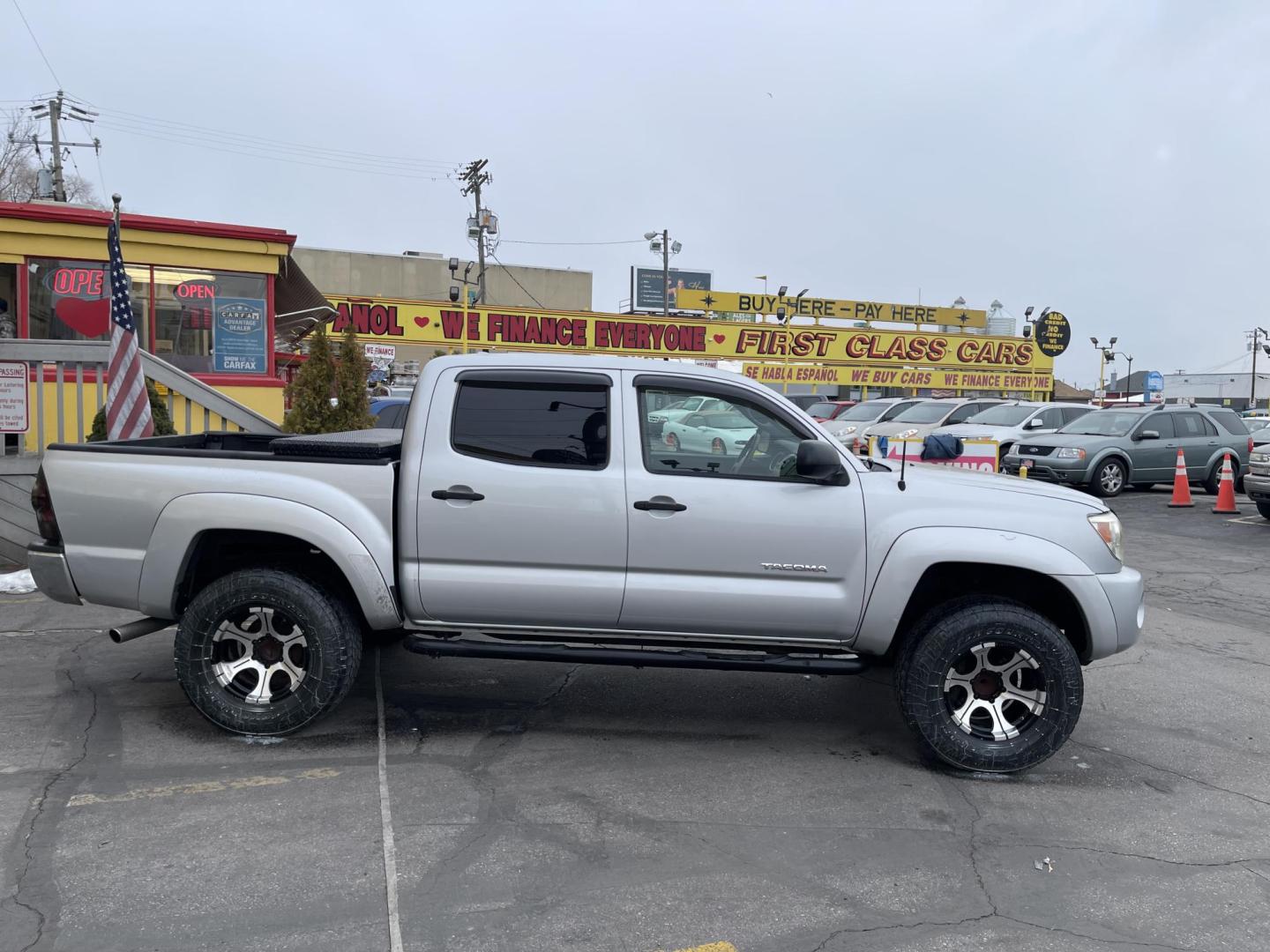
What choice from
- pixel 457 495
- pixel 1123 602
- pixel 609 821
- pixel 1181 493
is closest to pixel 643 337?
pixel 1181 493

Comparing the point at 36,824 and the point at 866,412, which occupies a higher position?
the point at 866,412

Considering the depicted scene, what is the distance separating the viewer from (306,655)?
4.91 meters

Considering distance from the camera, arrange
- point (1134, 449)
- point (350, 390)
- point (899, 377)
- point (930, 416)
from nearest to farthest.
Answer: point (350, 390) → point (1134, 449) → point (930, 416) → point (899, 377)

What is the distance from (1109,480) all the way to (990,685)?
44.9 ft

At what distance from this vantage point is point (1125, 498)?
17.1 metres

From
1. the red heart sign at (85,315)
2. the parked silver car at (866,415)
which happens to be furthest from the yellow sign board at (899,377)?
the red heart sign at (85,315)

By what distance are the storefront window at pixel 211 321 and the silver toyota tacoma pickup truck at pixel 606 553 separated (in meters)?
8.12

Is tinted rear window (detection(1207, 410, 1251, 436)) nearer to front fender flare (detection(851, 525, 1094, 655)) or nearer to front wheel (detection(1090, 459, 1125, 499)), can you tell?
front wheel (detection(1090, 459, 1125, 499))

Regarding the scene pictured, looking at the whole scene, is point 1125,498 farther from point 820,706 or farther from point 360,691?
point 360,691

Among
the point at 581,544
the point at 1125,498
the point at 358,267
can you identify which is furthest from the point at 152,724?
the point at 358,267

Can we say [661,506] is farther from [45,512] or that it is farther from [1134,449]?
[1134,449]

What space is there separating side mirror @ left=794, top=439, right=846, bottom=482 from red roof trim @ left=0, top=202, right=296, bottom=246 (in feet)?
30.6

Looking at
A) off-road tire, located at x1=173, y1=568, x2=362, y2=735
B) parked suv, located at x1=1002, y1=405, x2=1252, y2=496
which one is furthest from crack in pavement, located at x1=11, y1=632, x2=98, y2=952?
parked suv, located at x1=1002, y1=405, x2=1252, y2=496

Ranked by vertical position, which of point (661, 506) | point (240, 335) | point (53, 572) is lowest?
point (53, 572)
